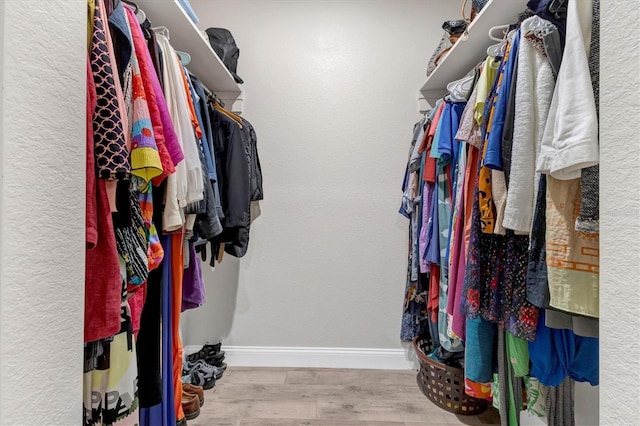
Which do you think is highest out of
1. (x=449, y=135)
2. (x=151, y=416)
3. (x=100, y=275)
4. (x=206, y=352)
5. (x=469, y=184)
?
(x=449, y=135)

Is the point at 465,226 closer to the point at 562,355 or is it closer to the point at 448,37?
the point at 562,355

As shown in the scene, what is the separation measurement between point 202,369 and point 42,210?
1.59 m

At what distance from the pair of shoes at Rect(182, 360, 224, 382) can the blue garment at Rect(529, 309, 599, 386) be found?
59.9 inches

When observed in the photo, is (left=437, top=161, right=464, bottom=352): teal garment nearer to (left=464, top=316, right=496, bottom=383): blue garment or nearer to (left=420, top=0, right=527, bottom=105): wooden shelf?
(left=464, top=316, right=496, bottom=383): blue garment

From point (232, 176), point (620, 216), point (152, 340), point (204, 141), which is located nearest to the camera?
point (620, 216)

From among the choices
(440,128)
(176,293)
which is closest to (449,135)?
(440,128)

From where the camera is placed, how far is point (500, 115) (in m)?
0.96

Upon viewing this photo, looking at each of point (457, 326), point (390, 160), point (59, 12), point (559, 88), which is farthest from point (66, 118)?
point (390, 160)

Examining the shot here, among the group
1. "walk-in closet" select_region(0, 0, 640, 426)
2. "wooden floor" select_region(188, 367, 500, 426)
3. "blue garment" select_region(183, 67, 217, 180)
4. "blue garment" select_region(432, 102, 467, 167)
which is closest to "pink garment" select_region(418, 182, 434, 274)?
"walk-in closet" select_region(0, 0, 640, 426)

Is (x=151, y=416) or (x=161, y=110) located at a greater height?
(x=161, y=110)

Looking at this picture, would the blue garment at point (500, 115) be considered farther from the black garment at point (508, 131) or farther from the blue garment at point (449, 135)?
the blue garment at point (449, 135)

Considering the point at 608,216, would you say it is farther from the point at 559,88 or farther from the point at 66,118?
the point at 66,118

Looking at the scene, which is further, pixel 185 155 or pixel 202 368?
pixel 202 368

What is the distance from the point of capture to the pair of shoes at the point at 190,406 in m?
1.49
